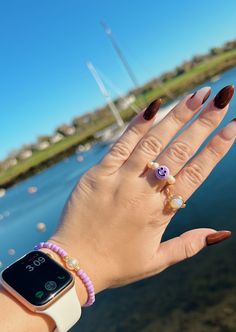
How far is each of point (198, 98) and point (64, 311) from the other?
1457mm

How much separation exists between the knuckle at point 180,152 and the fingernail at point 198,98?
0.25m

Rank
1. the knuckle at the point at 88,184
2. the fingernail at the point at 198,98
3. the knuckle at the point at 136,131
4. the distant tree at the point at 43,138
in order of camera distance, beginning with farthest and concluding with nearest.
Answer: the distant tree at the point at 43,138, the knuckle at the point at 136,131, the knuckle at the point at 88,184, the fingernail at the point at 198,98

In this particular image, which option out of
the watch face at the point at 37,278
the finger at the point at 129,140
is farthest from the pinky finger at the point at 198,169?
the watch face at the point at 37,278

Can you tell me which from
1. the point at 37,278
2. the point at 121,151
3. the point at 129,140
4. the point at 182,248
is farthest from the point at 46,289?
the point at 129,140

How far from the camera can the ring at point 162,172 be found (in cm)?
254

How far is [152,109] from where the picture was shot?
258cm

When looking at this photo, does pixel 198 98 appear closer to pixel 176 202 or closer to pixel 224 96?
pixel 224 96

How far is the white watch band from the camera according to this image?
1992mm

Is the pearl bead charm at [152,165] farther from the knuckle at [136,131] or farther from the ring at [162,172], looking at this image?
the knuckle at [136,131]

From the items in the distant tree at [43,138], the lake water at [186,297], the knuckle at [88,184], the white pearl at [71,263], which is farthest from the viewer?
the distant tree at [43,138]

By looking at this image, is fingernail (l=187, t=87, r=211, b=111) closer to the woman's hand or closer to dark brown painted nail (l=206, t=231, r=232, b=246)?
the woman's hand

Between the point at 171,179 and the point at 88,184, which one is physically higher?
the point at 88,184

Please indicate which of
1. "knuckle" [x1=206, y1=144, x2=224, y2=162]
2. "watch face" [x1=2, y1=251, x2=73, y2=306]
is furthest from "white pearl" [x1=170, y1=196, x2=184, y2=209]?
"watch face" [x1=2, y1=251, x2=73, y2=306]

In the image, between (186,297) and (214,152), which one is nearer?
(214,152)
